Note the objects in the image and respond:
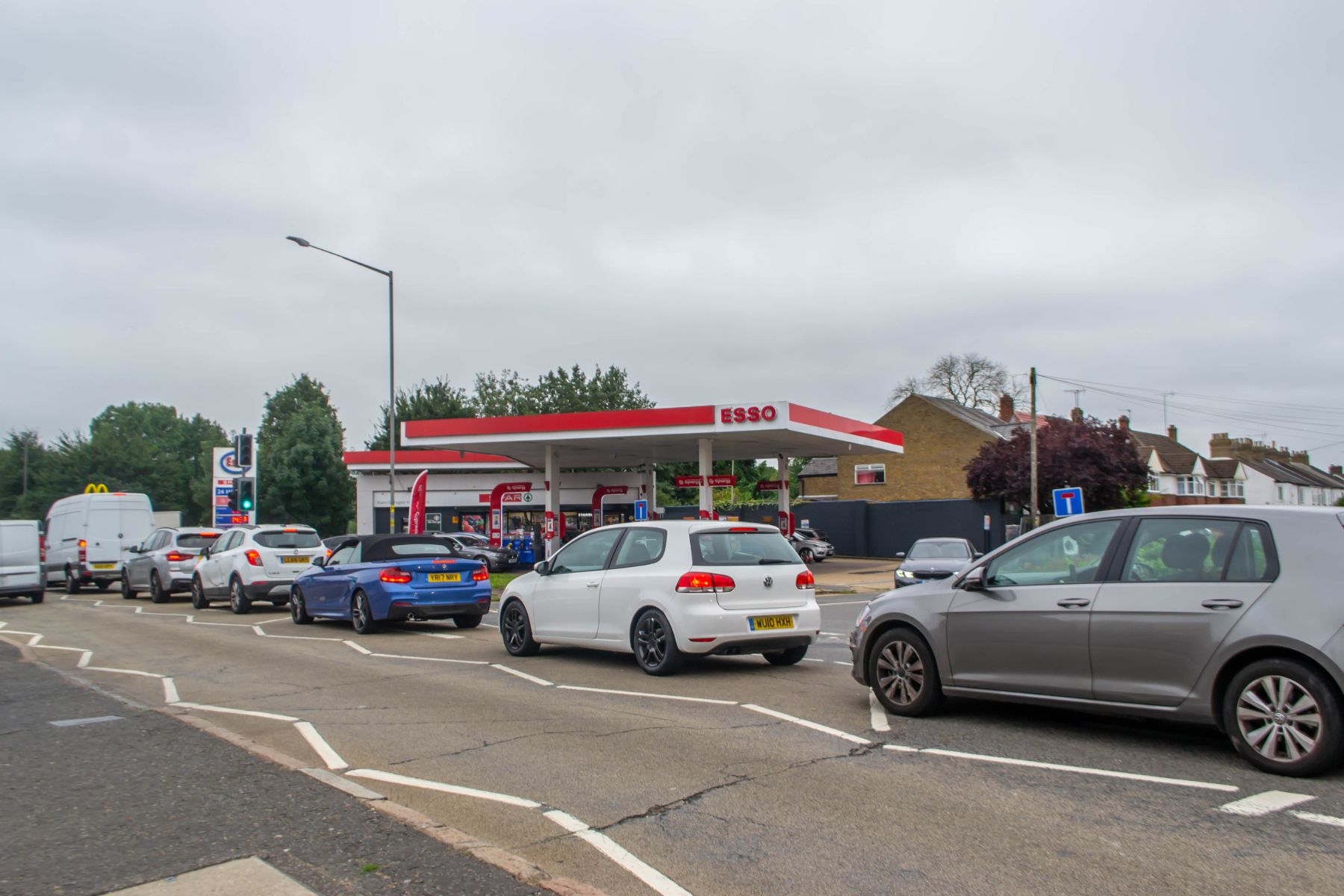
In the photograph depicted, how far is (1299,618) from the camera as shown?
19.1 ft

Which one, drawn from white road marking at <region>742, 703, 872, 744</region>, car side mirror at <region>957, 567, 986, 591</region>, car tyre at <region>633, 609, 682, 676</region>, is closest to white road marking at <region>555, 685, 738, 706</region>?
white road marking at <region>742, 703, 872, 744</region>

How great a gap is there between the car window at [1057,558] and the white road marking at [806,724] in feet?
4.88

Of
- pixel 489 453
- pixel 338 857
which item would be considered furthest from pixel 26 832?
pixel 489 453

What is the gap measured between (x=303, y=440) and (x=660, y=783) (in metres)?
62.2

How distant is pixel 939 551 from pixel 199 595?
15.4 metres

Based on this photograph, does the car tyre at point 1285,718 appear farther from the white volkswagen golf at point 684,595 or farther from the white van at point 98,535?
the white van at point 98,535

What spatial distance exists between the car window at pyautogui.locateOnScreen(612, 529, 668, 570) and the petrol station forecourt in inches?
790

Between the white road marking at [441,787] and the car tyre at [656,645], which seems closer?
the white road marking at [441,787]

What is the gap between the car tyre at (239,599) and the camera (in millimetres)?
19578

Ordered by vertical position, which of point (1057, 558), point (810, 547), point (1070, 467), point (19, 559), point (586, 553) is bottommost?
point (810, 547)

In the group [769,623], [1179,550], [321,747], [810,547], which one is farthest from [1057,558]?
[810,547]

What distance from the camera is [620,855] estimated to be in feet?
15.6

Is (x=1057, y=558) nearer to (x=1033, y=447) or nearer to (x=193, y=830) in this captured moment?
(x=193, y=830)

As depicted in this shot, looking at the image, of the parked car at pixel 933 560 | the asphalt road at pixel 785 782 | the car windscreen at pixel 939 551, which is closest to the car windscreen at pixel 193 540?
the asphalt road at pixel 785 782
